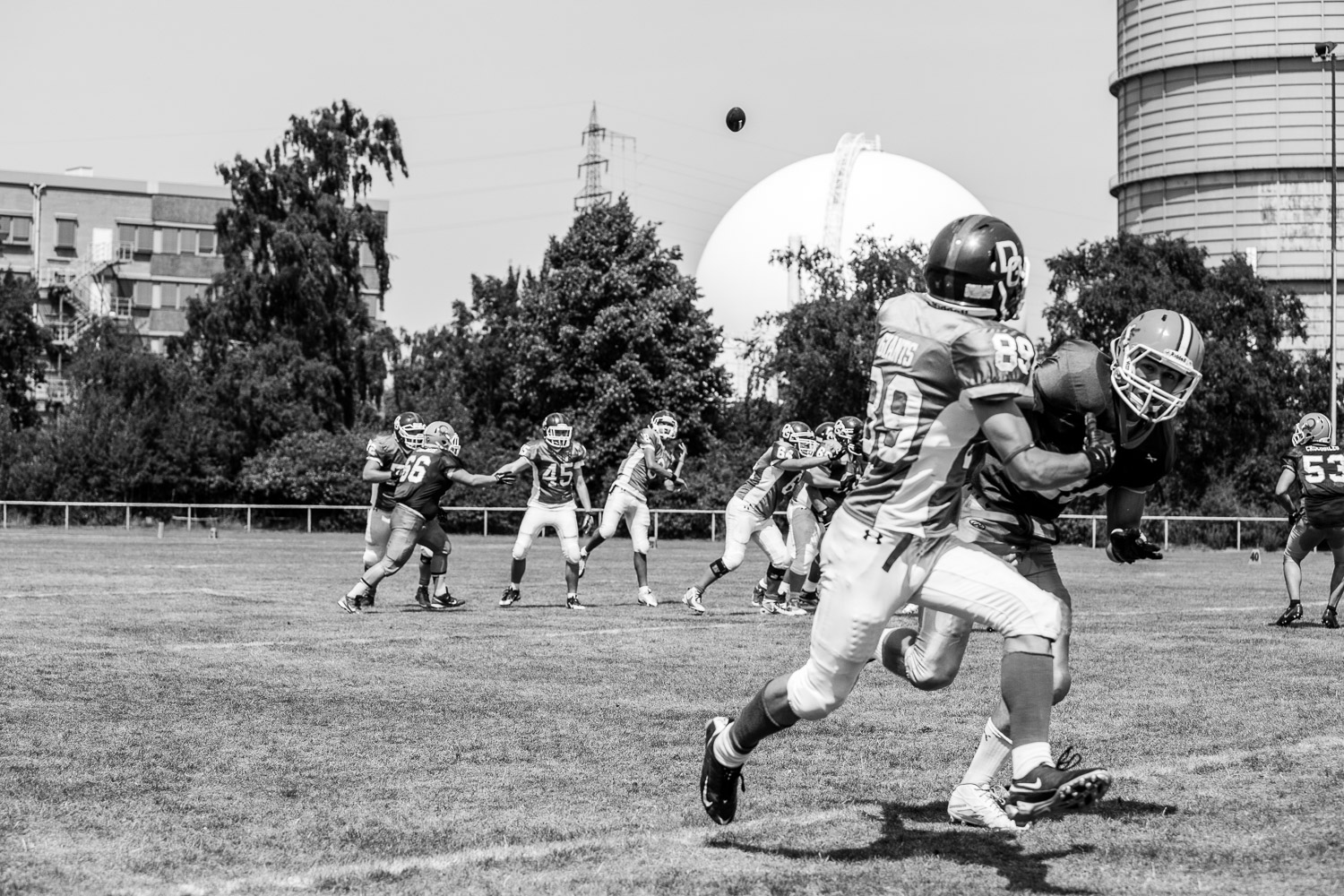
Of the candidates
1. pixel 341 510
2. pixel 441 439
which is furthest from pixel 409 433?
pixel 341 510

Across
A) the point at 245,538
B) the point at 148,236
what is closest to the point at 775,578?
the point at 245,538

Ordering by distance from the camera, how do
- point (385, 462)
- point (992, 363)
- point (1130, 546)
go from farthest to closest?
point (385, 462) < point (1130, 546) < point (992, 363)

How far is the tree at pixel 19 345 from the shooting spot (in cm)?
6762

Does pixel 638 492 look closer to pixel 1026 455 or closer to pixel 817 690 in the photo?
pixel 817 690

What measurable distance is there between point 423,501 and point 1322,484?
9.82 m

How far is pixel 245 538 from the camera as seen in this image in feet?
139

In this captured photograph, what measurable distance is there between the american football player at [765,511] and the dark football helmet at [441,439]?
3289 millimetres

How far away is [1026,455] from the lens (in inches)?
233

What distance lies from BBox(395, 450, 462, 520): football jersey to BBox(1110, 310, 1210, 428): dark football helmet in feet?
39.9

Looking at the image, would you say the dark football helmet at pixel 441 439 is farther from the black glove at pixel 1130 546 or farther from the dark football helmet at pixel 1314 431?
the black glove at pixel 1130 546

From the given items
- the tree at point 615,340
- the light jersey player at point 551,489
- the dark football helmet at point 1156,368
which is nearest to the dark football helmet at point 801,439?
the light jersey player at point 551,489

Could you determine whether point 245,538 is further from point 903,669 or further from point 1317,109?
point 1317,109

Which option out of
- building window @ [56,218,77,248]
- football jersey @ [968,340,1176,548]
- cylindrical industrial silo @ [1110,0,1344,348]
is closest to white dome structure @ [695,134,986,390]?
cylindrical industrial silo @ [1110,0,1344,348]

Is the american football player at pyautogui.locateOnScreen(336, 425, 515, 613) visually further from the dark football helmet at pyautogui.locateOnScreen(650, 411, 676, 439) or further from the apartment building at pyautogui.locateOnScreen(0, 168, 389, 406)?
the apartment building at pyautogui.locateOnScreen(0, 168, 389, 406)
